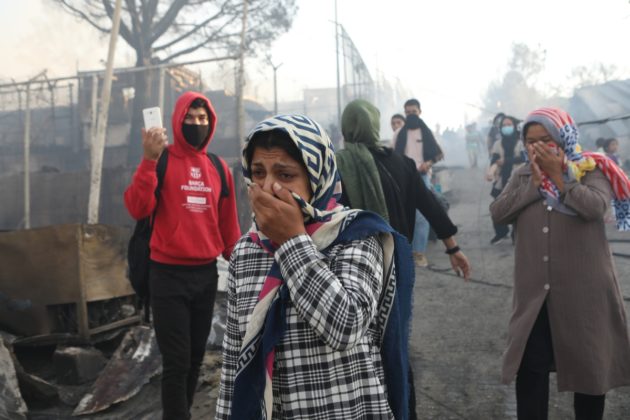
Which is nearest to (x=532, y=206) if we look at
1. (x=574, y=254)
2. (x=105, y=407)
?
(x=574, y=254)

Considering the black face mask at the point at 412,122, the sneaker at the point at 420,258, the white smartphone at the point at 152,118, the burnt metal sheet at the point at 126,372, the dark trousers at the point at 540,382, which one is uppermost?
the black face mask at the point at 412,122

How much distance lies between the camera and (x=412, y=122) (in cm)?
824

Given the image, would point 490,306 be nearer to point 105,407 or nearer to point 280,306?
point 105,407

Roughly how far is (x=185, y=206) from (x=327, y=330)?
2.24 metres

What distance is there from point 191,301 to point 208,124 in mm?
1150

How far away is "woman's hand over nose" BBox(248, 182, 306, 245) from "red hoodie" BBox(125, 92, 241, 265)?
197 centimetres

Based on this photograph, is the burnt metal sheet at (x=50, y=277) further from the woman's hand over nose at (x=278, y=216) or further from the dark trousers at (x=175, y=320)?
the woman's hand over nose at (x=278, y=216)

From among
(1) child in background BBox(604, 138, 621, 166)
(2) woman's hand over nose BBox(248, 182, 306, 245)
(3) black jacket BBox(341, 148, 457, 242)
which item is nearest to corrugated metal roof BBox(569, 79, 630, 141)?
(1) child in background BBox(604, 138, 621, 166)

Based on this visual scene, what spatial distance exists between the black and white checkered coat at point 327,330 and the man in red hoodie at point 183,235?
180 centimetres

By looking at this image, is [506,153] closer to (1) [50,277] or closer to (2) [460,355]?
(2) [460,355]

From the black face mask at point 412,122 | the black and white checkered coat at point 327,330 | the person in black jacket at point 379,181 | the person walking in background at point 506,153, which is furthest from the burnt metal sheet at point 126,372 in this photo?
the person walking in background at point 506,153

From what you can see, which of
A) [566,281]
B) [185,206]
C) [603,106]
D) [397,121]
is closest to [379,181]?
[566,281]

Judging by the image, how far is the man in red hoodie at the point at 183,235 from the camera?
10.8ft

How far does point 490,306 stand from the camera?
6246 mm
